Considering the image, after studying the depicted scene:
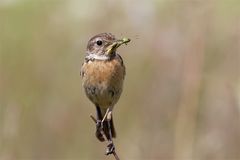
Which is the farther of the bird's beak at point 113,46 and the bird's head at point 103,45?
the bird's head at point 103,45

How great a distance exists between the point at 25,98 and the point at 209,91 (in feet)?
5.66

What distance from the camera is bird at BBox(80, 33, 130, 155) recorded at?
590 centimetres

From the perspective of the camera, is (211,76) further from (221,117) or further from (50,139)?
(50,139)

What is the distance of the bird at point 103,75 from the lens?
590cm

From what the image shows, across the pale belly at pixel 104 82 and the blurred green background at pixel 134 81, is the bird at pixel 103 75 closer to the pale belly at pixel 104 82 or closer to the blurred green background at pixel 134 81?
the pale belly at pixel 104 82

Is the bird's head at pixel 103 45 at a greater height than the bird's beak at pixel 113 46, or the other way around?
the bird's head at pixel 103 45

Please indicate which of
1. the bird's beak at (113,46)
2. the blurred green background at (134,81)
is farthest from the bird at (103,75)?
the blurred green background at (134,81)

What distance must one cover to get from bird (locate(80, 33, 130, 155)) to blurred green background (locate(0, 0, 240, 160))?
458mm

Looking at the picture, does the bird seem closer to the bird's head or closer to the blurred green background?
the bird's head

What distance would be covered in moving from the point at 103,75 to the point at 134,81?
7.59 ft

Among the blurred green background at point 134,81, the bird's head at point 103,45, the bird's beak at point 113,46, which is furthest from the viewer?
the blurred green background at point 134,81

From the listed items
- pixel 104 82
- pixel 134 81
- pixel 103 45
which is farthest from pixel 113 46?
pixel 134 81

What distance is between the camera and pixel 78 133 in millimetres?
7793

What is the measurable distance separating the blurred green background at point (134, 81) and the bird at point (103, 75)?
0.46 m
